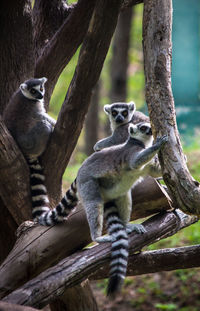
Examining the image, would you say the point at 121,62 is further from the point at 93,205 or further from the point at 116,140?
the point at 93,205

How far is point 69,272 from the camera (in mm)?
3857

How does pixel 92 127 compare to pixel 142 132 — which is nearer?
pixel 142 132

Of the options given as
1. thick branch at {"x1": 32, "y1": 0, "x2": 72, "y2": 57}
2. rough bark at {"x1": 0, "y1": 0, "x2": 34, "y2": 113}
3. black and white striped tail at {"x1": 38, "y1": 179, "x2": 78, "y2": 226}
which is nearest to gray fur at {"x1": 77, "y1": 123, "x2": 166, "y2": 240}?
black and white striped tail at {"x1": 38, "y1": 179, "x2": 78, "y2": 226}

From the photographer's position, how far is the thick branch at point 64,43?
5445 mm

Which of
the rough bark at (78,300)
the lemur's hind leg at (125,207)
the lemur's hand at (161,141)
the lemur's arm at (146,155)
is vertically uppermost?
the lemur's hand at (161,141)

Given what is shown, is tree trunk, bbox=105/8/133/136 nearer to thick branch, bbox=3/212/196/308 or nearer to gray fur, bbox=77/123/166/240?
gray fur, bbox=77/123/166/240

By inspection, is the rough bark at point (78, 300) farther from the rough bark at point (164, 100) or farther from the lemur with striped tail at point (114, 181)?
the rough bark at point (164, 100)

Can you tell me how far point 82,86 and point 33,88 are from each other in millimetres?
1057

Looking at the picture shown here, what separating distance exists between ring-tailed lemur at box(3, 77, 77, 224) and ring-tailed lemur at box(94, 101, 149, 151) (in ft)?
3.00

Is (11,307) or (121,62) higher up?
(121,62)

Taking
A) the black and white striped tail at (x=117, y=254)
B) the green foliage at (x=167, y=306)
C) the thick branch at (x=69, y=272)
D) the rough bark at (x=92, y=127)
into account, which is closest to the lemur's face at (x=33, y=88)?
the black and white striped tail at (x=117, y=254)

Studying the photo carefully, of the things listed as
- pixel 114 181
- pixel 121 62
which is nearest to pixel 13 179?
pixel 114 181

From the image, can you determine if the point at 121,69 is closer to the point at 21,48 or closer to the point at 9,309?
the point at 21,48

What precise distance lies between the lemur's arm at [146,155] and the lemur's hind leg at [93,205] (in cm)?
53
